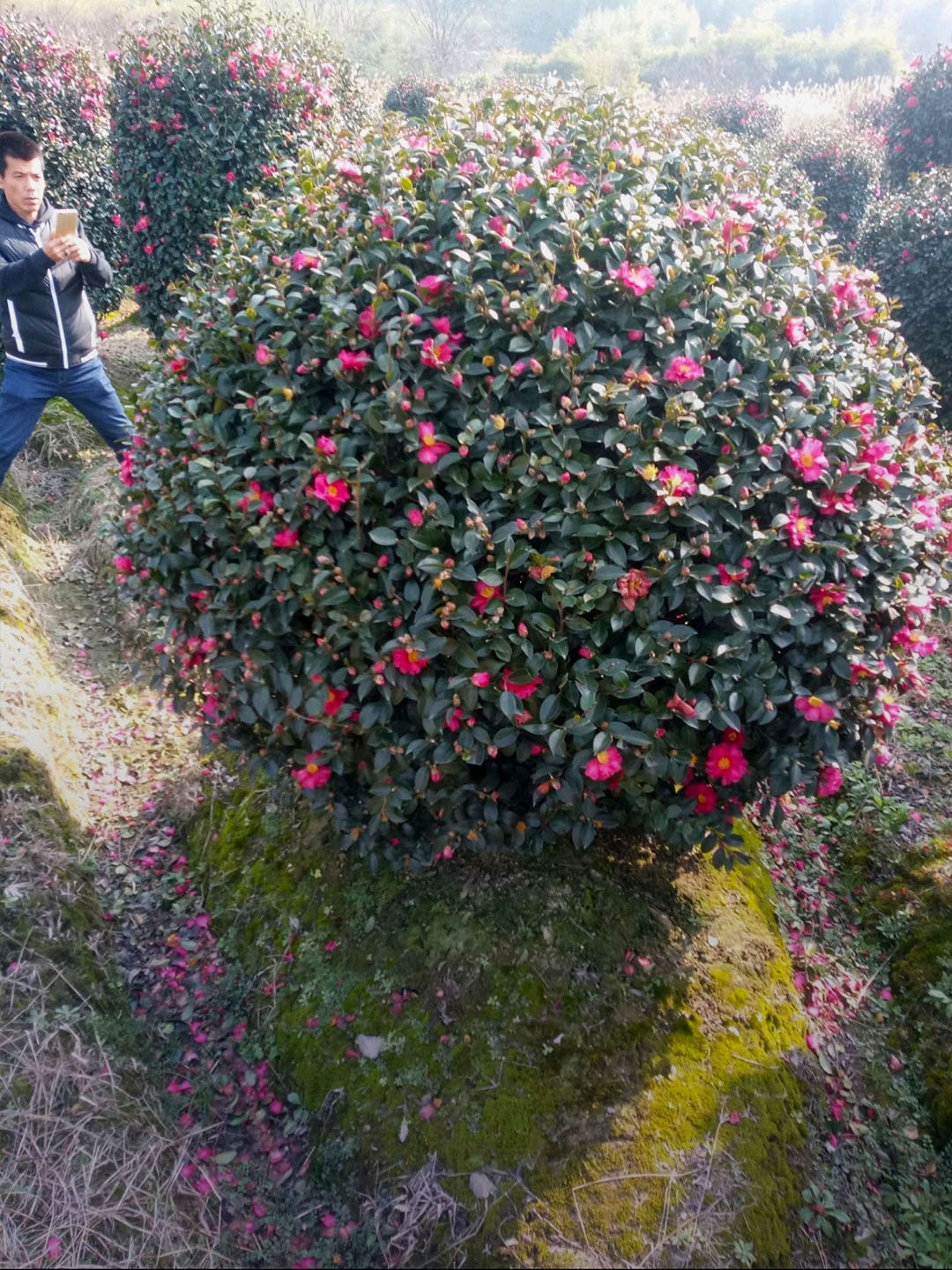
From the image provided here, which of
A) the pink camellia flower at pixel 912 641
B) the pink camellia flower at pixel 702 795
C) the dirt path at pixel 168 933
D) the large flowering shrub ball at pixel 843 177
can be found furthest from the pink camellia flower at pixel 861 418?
the large flowering shrub ball at pixel 843 177

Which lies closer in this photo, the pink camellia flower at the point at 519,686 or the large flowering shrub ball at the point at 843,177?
the pink camellia flower at the point at 519,686

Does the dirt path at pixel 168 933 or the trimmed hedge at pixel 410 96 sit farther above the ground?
the trimmed hedge at pixel 410 96

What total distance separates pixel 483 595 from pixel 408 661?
22cm

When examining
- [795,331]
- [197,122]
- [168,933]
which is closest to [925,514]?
[795,331]

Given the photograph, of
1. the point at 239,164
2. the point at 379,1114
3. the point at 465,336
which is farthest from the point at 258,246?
the point at 239,164

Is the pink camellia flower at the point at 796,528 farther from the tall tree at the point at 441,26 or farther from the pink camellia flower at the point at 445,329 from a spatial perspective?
the tall tree at the point at 441,26

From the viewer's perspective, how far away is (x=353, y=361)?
1.78 m

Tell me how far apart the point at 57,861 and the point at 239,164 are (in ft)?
14.2

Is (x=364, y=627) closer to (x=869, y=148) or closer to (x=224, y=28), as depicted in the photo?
(x=224, y=28)

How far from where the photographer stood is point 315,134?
4910mm

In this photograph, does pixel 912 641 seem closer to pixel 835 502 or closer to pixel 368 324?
pixel 835 502

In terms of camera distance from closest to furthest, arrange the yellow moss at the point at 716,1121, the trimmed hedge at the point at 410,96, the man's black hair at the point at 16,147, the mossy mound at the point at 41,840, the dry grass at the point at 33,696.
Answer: the yellow moss at the point at 716,1121 → the mossy mound at the point at 41,840 → the dry grass at the point at 33,696 → the man's black hair at the point at 16,147 → the trimmed hedge at the point at 410,96

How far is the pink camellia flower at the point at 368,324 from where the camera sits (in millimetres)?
1802

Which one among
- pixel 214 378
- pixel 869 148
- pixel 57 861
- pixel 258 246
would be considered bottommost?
pixel 57 861
